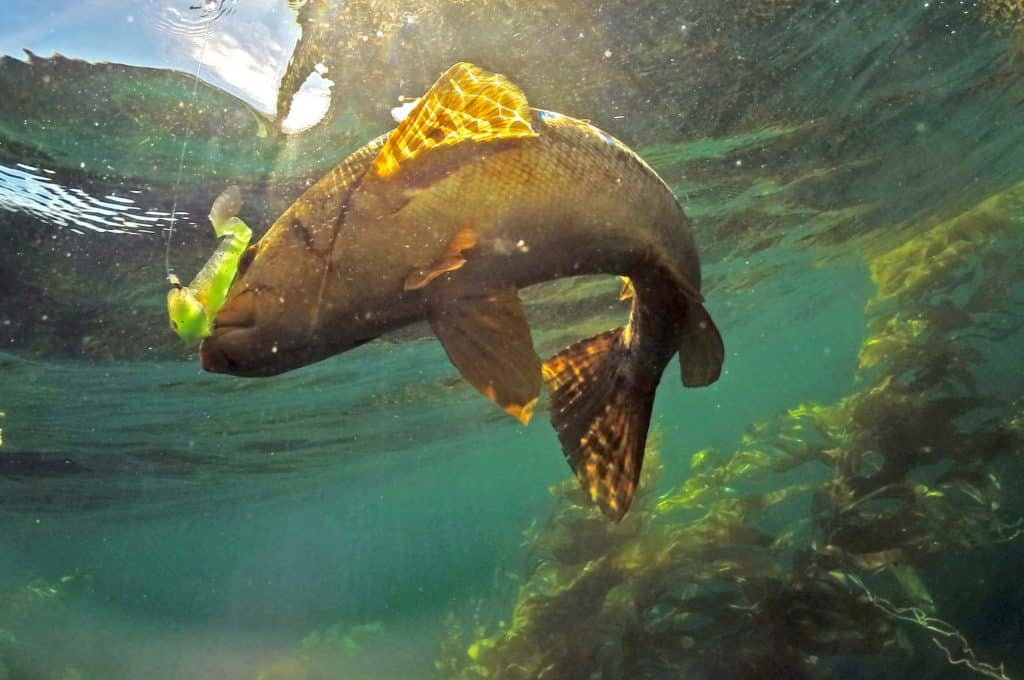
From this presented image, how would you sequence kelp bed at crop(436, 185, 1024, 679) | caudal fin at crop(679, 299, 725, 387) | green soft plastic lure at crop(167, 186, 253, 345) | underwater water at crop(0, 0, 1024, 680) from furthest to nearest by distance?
kelp bed at crop(436, 185, 1024, 679) → underwater water at crop(0, 0, 1024, 680) → caudal fin at crop(679, 299, 725, 387) → green soft plastic lure at crop(167, 186, 253, 345)

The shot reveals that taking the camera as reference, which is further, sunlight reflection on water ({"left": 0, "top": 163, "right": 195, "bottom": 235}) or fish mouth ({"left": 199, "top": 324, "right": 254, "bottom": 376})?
sunlight reflection on water ({"left": 0, "top": 163, "right": 195, "bottom": 235})

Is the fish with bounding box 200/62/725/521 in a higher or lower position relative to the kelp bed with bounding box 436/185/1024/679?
higher

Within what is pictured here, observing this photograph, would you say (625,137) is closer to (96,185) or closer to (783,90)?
(783,90)

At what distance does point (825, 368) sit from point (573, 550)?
101m

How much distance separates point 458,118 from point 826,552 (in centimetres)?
1066

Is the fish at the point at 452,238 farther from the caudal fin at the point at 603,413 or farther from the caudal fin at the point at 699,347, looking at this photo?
the caudal fin at the point at 603,413

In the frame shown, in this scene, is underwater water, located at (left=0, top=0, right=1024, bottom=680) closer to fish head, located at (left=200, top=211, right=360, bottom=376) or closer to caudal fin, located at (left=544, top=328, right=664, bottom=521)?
caudal fin, located at (left=544, top=328, right=664, bottom=521)

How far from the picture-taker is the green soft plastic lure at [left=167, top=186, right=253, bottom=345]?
78.4 inches

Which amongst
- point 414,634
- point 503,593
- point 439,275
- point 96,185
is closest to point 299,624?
point 414,634

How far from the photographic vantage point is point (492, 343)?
2.16 meters

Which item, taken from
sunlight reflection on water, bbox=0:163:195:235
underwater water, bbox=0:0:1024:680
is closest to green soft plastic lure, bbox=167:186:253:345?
underwater water, bbox=0:0:1024:680

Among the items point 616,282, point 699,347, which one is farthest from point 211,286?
point 616,282

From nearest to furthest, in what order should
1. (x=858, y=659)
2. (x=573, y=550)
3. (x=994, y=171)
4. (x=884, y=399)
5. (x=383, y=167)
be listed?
(x=383, y=167)
(x=858, y=659)
(x=884, y=399)
(x=573, y=550)
(x=994, y=171)

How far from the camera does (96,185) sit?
9.26m
